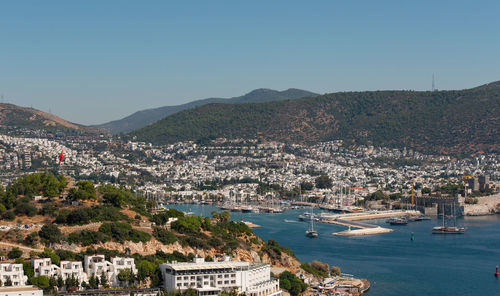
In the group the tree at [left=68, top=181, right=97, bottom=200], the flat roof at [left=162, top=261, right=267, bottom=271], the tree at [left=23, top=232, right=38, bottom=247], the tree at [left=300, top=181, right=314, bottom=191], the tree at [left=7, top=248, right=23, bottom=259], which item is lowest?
the flat roof at [left=162, top=261, right=267, bottom=271]

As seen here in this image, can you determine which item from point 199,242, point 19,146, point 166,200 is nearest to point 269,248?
point 199,242

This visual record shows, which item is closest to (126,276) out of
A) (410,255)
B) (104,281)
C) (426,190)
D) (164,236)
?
(104,281)


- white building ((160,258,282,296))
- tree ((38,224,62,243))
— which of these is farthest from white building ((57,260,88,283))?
white building ((160,258,282,296))

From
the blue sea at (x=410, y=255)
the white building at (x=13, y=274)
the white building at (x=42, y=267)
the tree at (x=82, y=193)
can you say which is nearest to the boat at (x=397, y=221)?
the blue sea at (x=410, y=255)

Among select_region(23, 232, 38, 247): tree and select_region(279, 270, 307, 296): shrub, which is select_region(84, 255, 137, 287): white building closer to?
select_region(23, 232, 38, 247): tree

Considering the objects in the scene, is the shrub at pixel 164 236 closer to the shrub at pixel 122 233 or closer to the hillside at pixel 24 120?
the shrub at pixel 122 233

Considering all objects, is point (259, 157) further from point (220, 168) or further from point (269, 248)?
point (269, 248)
